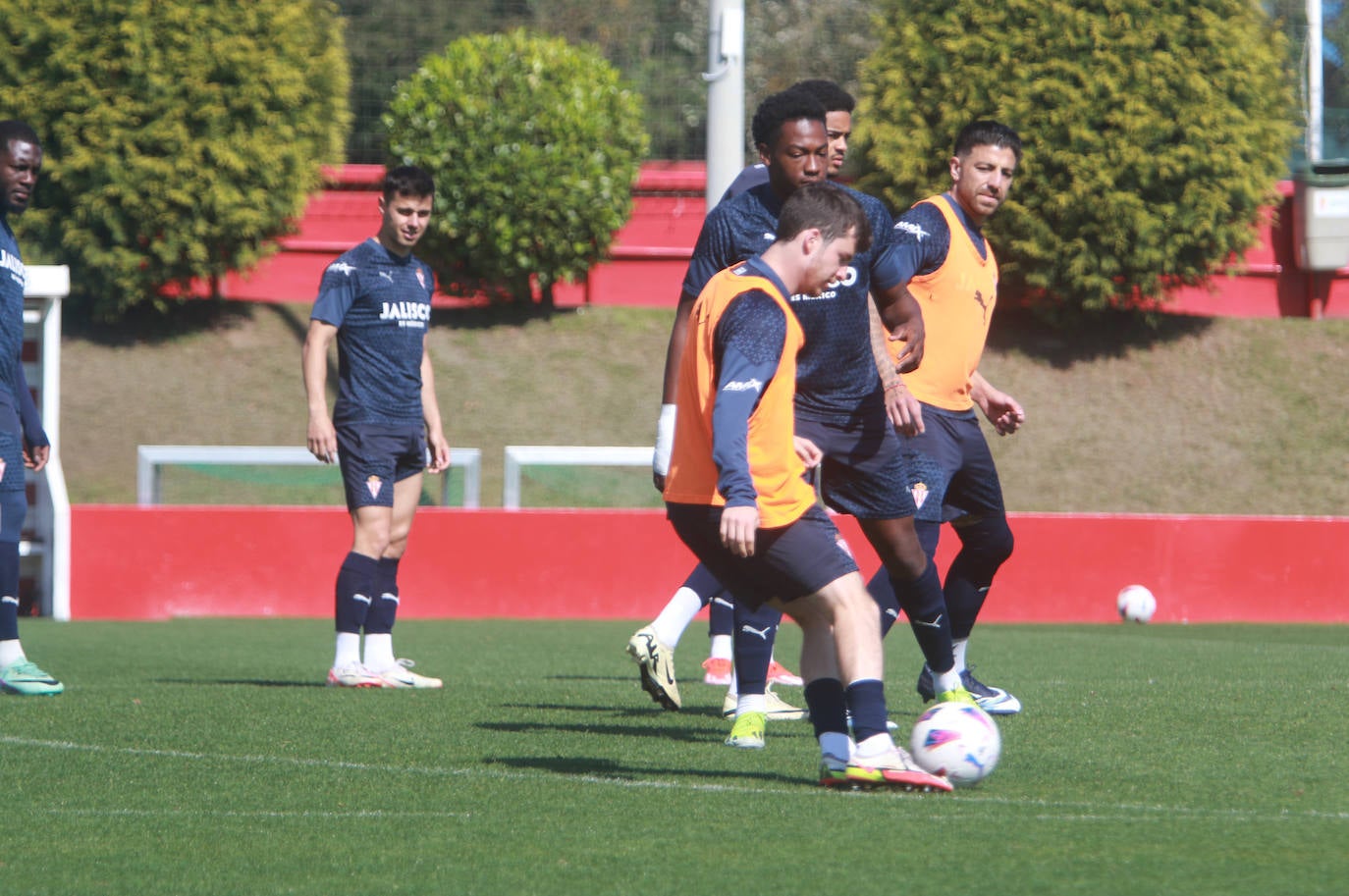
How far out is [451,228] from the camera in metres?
20.3

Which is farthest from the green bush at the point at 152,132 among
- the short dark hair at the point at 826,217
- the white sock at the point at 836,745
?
the white sock at the point at 836,745

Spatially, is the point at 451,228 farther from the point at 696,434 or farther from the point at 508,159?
the point at 696,434

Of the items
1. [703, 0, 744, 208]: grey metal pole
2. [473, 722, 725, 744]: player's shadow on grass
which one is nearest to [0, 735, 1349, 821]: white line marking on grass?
[473, 722, 725, 744]: player's shadow on grass

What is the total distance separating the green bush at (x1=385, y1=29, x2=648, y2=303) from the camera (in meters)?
20.3

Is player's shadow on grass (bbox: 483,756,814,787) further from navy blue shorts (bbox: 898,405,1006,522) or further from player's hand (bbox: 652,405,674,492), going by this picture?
navy blue shorts (bbox: 898,405,1006,522)

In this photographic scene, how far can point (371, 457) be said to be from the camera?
7906mm

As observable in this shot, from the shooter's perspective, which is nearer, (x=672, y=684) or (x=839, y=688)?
(x=839, y=688)

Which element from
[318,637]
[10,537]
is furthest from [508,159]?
[10,537]

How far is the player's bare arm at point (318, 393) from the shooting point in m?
7.58

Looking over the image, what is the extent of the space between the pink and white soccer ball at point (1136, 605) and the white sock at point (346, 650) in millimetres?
7456

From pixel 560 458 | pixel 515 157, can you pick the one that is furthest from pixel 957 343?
pixel 515 157

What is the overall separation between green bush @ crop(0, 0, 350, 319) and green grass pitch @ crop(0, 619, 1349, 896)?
40.0 ft

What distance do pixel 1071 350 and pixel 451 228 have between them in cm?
783

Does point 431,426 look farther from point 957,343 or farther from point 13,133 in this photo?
point 957,343
